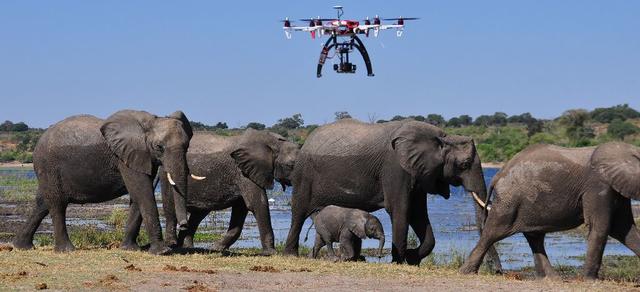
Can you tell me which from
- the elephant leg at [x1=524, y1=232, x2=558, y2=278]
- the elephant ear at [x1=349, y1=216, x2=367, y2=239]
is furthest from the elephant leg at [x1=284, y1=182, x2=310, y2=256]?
the elephant leg at [x1=524, y1=232, x2=558, y2=278]

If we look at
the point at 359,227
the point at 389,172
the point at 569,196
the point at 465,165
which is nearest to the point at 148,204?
the point at 389,172

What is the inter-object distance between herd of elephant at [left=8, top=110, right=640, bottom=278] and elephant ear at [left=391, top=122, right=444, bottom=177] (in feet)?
0.05

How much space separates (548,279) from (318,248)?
842cm

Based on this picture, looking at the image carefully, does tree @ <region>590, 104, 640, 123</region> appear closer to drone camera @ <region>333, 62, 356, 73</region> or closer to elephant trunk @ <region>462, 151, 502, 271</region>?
drone camera @ <region>333, 62, 356, 73</region>

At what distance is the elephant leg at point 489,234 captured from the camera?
18.0 meters

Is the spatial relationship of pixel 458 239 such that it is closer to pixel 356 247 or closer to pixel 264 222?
pixel 356 247

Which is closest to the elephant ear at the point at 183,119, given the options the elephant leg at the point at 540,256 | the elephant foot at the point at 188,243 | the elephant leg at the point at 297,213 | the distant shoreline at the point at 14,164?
the elephant leg at the point at 297,213

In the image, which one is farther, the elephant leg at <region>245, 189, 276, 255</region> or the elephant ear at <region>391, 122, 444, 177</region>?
the elephant leg at <region>245, 189, 276, 255</region>

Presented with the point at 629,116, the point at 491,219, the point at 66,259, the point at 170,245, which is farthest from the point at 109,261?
the point at 629,116

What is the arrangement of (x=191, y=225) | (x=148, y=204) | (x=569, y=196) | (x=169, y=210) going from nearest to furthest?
(x=569, y=196) < (x=148, y=204) < (x=169, y=210) < (x=191, y=225)

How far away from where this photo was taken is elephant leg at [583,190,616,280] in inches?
679

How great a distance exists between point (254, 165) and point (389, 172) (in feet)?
8.95

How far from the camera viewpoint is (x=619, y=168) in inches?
672

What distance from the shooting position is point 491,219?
1814 centimetres
